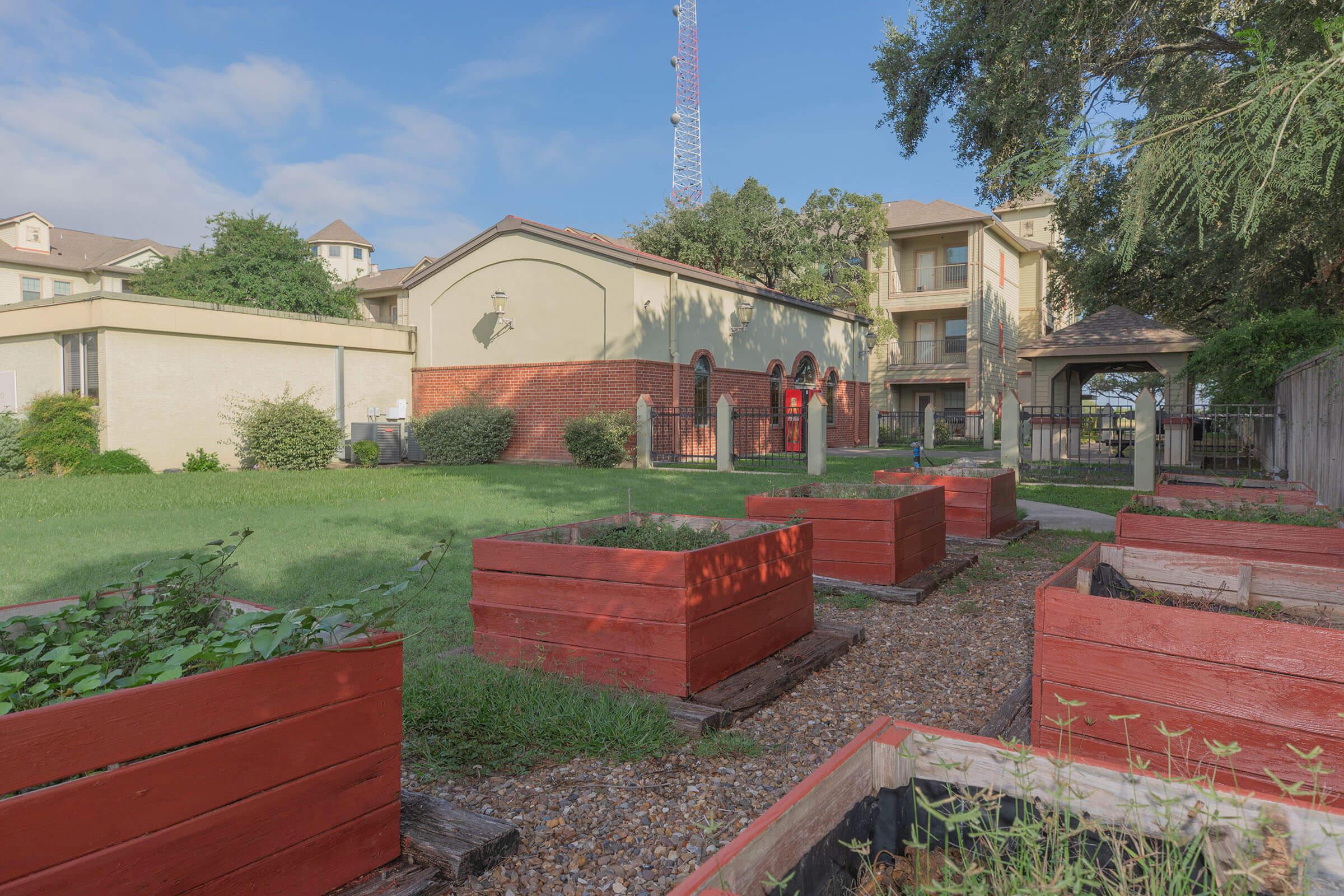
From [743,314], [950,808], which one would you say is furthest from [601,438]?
[950,808]

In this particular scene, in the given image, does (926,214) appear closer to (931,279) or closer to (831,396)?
(931,279)

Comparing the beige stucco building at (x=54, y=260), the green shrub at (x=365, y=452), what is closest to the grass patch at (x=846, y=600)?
the green shrub at (x=365, y=452)

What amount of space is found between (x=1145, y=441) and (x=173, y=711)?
14236 millimetres

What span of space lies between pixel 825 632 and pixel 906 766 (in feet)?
9.82

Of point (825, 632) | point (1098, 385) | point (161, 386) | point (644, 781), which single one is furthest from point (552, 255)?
point (1098, 385)

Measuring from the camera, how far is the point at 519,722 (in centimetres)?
332

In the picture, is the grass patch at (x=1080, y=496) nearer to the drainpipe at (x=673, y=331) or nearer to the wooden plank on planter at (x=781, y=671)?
the wooden plank on planter at (x=781, y=671)

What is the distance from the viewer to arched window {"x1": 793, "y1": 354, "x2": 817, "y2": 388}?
24.9 meters

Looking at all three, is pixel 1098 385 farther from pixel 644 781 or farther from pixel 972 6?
pixel 644 781

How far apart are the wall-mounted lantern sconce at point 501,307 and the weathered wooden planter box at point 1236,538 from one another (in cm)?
1708

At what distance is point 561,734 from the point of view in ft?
10.7

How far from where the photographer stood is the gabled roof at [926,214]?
3152 cm

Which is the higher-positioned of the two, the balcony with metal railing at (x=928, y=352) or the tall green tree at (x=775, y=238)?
the tall green tree at (x=775, y=238)

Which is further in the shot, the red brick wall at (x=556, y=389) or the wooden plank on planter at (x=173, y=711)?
the red brick wall at (x=556, y=389)
